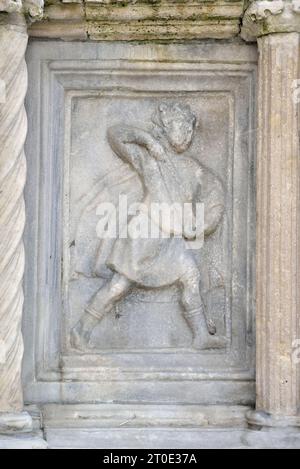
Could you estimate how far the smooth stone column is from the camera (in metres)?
8.85

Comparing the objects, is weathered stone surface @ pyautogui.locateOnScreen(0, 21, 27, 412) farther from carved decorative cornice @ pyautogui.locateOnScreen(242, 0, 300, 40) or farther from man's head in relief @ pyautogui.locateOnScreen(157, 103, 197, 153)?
carved decorative cornice @ pyautogui.locateOnScreen(242, 0, 300, 40)

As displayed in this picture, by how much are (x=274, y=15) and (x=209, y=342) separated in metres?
2.01

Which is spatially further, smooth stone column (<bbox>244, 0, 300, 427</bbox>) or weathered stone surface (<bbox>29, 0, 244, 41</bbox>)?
weathered stone surface (<bbox>29, 0, 244, 41</bbox>)

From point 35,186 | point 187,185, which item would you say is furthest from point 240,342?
point 35,186

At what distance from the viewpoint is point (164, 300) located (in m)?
9.19

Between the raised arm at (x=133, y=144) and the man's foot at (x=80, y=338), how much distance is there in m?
1.05

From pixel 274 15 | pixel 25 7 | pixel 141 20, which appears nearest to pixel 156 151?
pixel 141 20

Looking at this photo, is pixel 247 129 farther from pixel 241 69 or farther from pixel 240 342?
pixel 240 342

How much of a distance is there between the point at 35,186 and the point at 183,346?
4.36 feet

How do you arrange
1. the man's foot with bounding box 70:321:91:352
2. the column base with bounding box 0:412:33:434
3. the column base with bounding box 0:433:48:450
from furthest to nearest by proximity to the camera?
1. the man's foot with bounding box 70:321:91:352
2. the column base with bounding box 0:412:33:434
3. the column base with bounding box 0:433:48:450

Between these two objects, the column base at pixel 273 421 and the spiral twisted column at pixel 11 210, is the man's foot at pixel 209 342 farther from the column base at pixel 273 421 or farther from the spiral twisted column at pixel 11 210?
the spiral twisted column at pixel 11 210

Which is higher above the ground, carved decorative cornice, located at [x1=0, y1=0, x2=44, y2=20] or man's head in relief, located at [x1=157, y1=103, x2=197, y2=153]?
carved decorative cornice, located at [x1=0, y1=0, x2=44, y2=20]

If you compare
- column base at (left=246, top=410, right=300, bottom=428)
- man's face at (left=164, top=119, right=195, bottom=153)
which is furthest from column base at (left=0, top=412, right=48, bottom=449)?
man's face at (left=164, top=119, right=195, bottom=153)

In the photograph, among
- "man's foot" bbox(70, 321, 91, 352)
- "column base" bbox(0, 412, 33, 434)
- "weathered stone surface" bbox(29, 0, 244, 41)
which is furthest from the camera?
"man's foot" bbox(70, 321, 91, 352)
